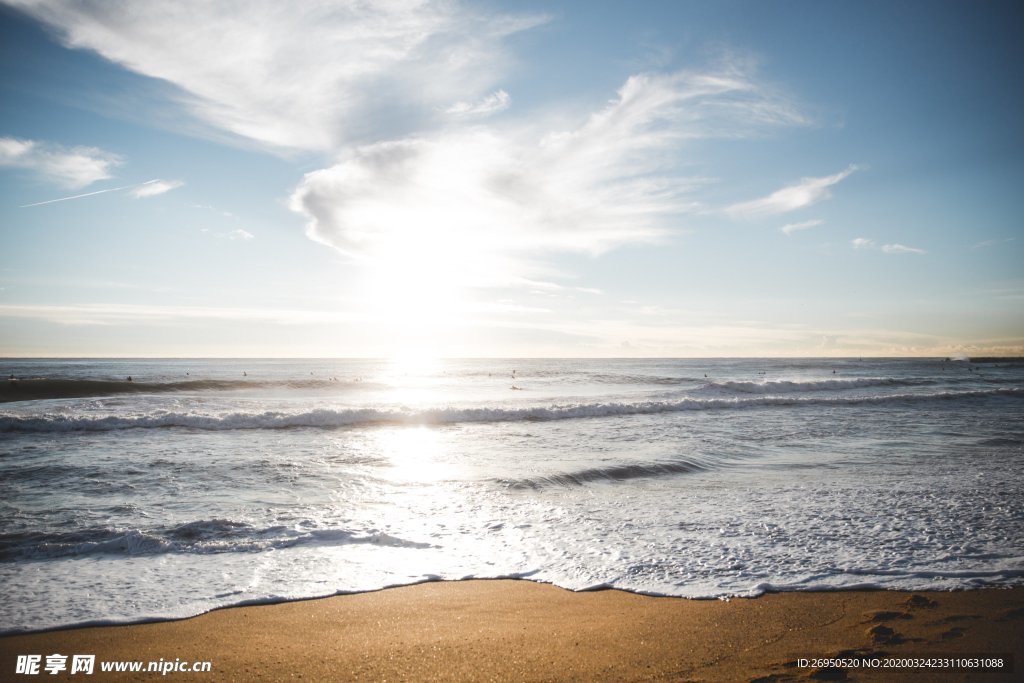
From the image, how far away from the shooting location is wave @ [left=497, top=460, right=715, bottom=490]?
10000 mm

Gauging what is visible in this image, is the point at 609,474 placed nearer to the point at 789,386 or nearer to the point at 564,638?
the point at 564,638

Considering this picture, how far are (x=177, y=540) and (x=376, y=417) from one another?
1382 cm

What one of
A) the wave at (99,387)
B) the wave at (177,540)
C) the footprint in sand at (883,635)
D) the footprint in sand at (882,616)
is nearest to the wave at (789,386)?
the wave at (99,387)

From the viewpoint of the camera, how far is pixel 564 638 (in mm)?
4383

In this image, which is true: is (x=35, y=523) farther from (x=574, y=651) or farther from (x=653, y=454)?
(x=653, y=454)

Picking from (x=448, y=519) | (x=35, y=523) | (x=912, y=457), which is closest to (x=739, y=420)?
(x=912, y=457)

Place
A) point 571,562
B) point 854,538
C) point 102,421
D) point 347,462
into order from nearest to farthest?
point 571,562
point 854,538
point 347,462
point 102,421

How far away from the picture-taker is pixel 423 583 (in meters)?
5.54

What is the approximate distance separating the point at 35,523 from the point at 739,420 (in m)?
19.8

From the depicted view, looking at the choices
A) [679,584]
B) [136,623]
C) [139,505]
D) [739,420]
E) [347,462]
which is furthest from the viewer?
[739,420]

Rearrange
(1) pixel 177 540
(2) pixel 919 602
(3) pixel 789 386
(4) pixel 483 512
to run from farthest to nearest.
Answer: (3) pixel 789 386
(4) pixel 483 512
(1) pixel 177 540
(2) pixel 919 602

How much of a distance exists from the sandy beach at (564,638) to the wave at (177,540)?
1743 mm

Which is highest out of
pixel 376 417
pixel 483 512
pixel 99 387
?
pixel 99 387

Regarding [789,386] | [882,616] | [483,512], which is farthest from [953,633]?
[789,386]
